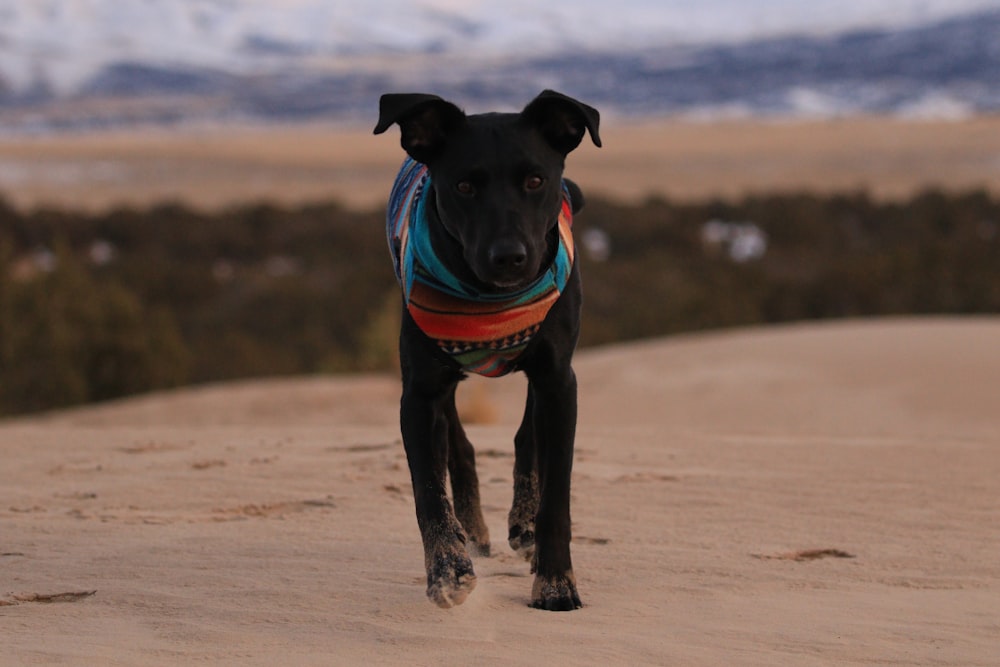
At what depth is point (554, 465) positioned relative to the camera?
538cm

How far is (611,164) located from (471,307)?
70787 millimetres

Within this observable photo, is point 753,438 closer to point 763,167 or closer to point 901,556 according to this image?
point 901,556

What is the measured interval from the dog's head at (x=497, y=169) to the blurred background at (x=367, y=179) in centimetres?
1293

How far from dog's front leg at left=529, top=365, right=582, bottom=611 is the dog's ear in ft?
2.49

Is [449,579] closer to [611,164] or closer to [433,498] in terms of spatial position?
[433,498]

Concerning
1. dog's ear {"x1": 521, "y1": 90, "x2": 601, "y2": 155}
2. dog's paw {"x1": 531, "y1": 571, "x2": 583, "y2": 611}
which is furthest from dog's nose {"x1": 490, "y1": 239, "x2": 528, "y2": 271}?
dog's paw {"x1": 531, "y1": 571, "x2": 583, "y2": 611}

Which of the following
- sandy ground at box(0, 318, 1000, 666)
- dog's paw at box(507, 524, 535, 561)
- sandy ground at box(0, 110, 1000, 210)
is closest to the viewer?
sandy ground at box(0, 318, 1000, 666)

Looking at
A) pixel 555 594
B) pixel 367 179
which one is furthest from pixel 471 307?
pixel 367 179

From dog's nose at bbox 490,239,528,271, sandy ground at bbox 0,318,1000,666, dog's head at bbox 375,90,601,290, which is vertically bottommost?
sandy ground at bbox 0,318,1000,666

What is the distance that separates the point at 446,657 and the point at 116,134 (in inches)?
4554

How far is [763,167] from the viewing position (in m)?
70.0

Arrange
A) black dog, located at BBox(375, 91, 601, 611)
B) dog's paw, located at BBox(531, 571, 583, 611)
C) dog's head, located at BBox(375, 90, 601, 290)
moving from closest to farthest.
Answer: dog's head, located at BBox(375, 90, 601, 290)
black dog, located at BBox(375, 91, 601, 611)
dog's paw, located at BBox(531, 571, 583, 611)

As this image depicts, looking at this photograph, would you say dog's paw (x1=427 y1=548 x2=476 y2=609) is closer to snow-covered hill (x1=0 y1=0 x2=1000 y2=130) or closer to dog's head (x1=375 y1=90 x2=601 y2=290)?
dog's head (x1=375 y1=90 x2=601 y2=290)

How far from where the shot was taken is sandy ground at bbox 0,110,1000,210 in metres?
59.3
